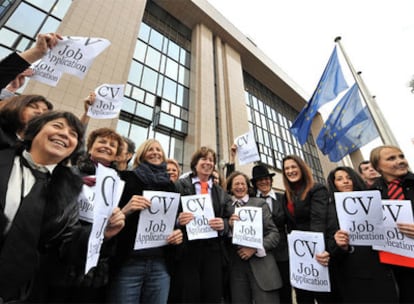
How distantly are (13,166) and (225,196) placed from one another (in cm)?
188

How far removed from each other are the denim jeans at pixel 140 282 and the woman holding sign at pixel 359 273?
1.60 m

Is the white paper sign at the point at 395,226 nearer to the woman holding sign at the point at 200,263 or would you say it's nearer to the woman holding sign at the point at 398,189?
the woman holding sign at the point at 398,189

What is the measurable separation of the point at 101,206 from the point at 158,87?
34.5 feet

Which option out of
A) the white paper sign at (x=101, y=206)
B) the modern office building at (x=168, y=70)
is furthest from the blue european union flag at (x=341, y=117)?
the modern office building at (x=168, y=70)

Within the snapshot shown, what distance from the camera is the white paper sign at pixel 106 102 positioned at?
2770 millimetres

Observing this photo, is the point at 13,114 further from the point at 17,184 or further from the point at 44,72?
the point at 44,72

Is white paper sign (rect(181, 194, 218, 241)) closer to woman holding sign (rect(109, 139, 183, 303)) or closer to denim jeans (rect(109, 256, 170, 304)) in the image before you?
woman holding sign (rect(109, 139, 183, 303))

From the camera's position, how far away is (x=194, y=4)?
1328cm

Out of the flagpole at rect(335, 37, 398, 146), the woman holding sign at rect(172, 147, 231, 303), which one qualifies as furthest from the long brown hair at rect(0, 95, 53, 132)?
the flagpole at rect(335, 37, 398, 146)

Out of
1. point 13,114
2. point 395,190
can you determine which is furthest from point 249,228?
point 13,114

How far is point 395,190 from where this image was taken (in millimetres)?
1712

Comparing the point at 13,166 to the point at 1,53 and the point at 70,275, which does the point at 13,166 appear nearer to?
the point at 70,275

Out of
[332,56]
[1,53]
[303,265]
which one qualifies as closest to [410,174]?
[303,265]

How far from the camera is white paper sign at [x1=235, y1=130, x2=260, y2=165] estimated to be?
3775 millimetres
